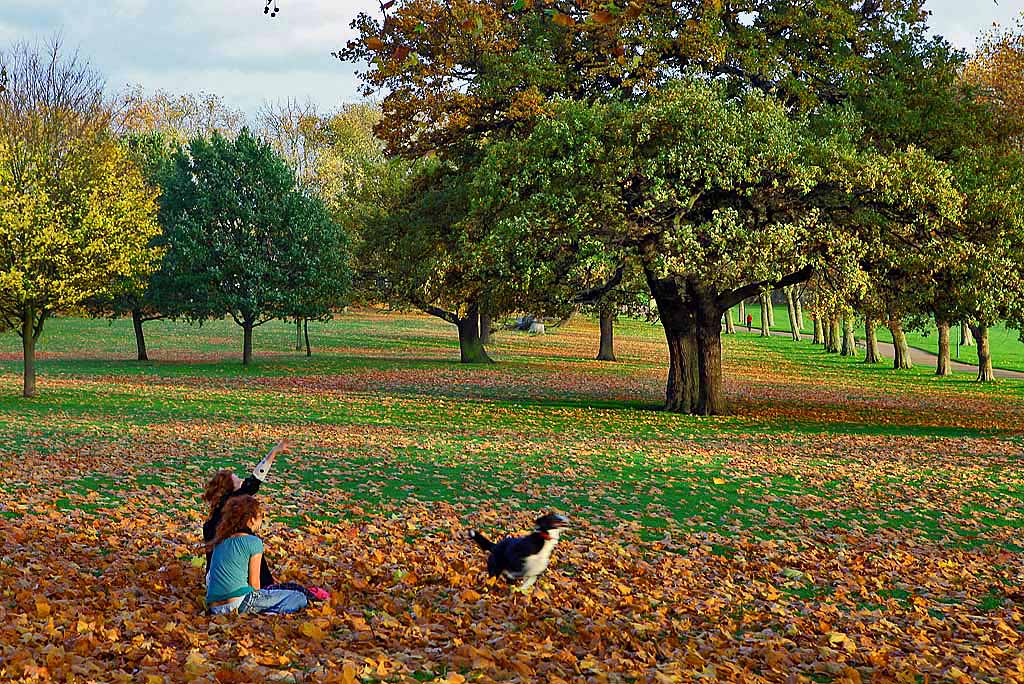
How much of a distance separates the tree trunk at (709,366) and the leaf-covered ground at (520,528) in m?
1.21

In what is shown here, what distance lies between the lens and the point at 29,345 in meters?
25.3

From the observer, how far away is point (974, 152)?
22453 millimetres

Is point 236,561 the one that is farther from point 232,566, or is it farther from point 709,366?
point 709,366

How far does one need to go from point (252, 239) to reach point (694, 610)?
31842 mm

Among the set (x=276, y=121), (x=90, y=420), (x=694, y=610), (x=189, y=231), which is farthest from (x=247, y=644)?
(x=276, y=121)

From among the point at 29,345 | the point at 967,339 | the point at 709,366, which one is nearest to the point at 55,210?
the point at 29,345

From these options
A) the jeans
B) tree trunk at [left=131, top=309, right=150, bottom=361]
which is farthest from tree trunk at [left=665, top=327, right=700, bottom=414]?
tree trunk at [left=131, top=309, right=150, bottom=361]

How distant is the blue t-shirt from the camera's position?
7543 millimetres

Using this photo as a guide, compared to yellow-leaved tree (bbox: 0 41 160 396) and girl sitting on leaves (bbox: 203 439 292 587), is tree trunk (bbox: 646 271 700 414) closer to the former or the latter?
yellow-leaved tree (bbox: 0 41 160 396)

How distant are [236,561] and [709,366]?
66.6 ft

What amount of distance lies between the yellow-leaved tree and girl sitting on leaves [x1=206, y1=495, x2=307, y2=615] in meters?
17.8

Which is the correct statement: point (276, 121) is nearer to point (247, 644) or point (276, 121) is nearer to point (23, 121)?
point (23, 121)

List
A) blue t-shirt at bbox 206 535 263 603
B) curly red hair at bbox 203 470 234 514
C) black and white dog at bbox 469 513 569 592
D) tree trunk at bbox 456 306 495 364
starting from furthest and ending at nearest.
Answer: tree trunk at bbox 456 306 495 364
black and white dog at bbox 469 513 569 592
curly red hair at bbox 203 470 234 514
blue t-shirt at bbox 206 535 263 603

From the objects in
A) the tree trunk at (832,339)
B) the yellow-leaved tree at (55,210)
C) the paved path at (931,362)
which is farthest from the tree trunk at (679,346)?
the tree trunk at (832,339)
